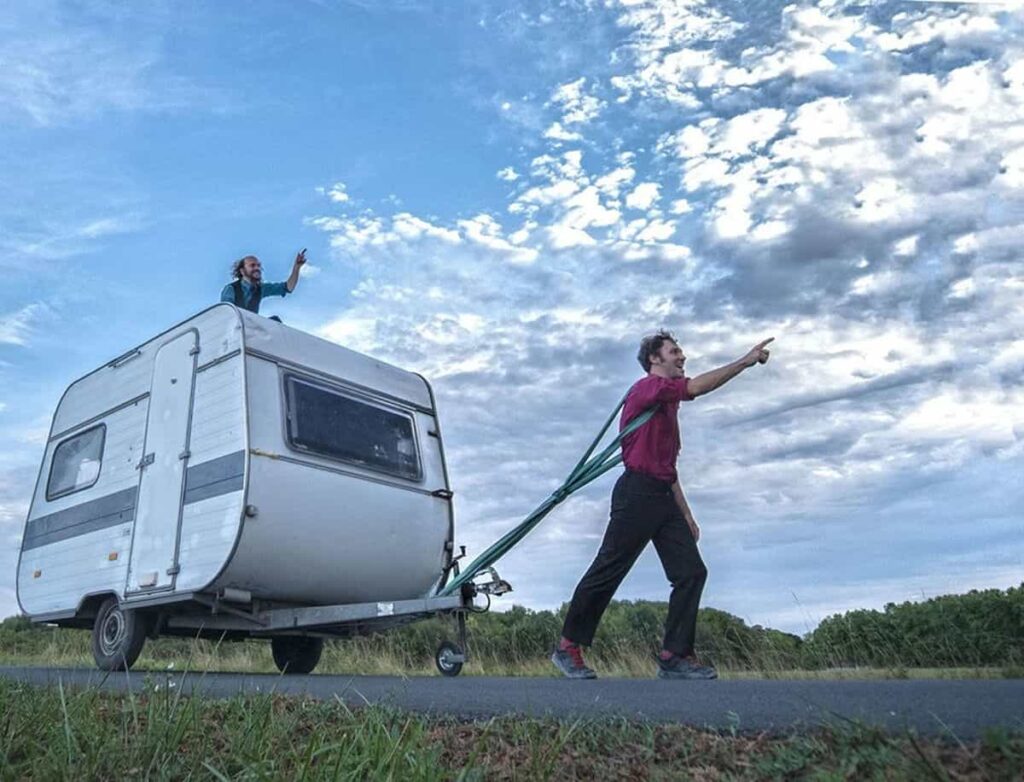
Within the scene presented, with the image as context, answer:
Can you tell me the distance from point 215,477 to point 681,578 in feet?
12.6

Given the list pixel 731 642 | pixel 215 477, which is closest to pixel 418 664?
pixel 731 642

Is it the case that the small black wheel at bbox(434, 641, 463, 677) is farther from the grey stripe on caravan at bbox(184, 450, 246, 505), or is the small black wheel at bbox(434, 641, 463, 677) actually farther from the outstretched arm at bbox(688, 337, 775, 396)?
the outstretched arm at bbox(688, 337, 775, 396)

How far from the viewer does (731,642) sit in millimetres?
11508

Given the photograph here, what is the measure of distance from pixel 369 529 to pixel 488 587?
1.20 m

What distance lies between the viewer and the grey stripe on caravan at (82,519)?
8.84 meters

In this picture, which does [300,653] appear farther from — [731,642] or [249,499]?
[731,642]

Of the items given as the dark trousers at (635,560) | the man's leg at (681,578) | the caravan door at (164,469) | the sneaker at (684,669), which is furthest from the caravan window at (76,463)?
the sneaker at (684,669)

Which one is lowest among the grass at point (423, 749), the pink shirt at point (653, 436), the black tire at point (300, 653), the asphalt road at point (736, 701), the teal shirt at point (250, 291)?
the grass at point (423, 749)

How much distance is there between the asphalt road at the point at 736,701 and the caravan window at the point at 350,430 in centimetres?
275

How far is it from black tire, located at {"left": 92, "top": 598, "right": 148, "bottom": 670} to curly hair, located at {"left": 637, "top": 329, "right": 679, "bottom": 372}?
492 centimetres

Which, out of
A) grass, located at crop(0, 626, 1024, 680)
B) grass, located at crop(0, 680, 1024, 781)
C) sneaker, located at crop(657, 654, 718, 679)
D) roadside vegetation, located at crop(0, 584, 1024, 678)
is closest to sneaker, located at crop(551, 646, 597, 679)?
sneaker, located at crop(657, 654, 718, 679)

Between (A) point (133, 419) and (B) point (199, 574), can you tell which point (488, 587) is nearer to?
(B) point (199, 574)

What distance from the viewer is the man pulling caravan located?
31.3ft

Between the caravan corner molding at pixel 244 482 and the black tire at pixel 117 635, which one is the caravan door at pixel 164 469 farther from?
the black tire at pixel 117 635
